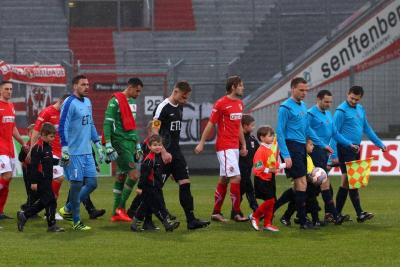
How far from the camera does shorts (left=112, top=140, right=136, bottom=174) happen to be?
1582 cm

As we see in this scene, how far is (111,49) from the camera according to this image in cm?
3547

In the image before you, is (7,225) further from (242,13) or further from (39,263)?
(242,13)

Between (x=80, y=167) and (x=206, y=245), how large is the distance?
2.72 meters

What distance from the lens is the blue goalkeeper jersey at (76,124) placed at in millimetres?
14602

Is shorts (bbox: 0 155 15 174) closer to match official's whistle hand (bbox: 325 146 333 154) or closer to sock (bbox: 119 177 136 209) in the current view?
sock (bbox: 119 177 136 209)

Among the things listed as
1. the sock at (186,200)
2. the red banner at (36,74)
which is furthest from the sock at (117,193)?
the red banner at (36,74)

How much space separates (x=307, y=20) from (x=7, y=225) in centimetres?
2048

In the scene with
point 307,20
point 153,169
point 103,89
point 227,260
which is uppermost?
point 307,20

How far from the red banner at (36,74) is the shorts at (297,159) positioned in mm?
15238

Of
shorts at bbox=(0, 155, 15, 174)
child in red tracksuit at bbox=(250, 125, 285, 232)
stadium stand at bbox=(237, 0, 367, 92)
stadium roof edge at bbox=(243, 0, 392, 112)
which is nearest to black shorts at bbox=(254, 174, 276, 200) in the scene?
child in red tracksuit at bbox=(250, 125, 285, 232)

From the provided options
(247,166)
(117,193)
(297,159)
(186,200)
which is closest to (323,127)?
(297,159)

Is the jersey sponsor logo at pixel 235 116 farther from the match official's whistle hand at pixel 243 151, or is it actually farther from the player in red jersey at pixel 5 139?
the player in red jersey at pixel 5 139

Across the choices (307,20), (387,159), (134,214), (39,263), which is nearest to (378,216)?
(134,214)

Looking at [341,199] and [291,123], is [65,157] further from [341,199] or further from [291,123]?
[341,199]
